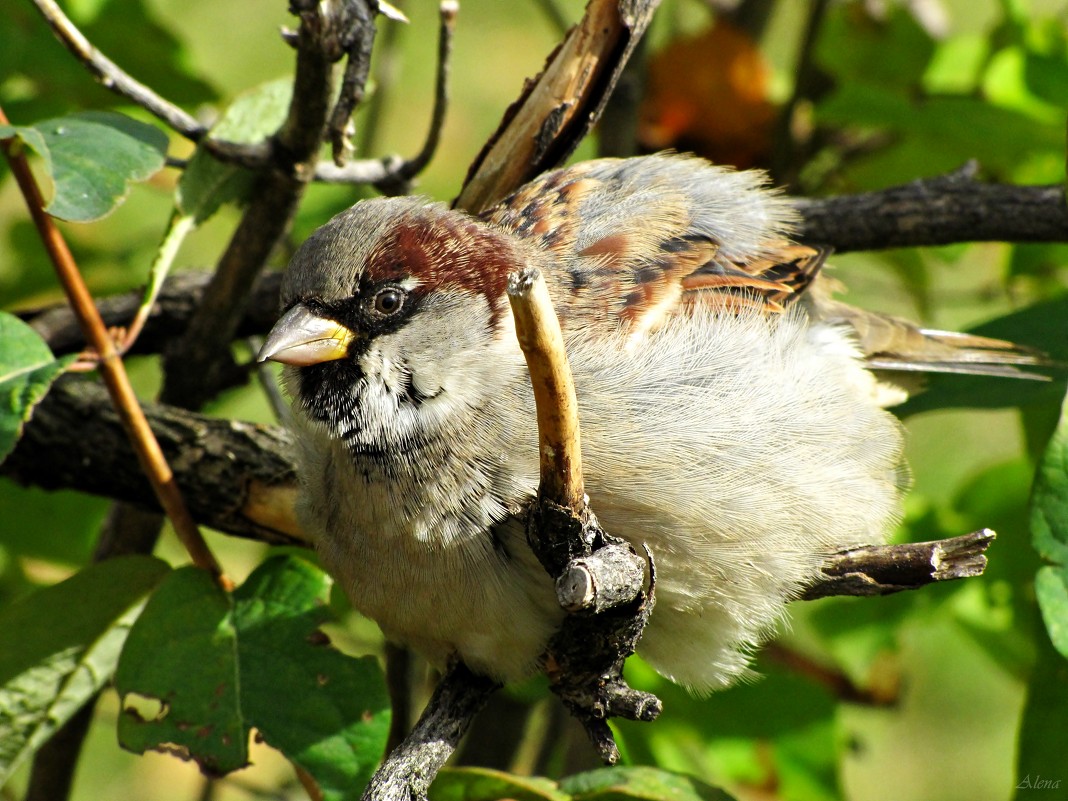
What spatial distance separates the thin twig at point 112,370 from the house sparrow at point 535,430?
257 mm

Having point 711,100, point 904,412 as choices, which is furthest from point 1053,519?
point 711,100

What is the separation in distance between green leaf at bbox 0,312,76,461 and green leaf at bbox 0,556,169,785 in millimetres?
459

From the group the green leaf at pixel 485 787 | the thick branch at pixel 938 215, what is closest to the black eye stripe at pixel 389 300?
the green leaf at pixel 485 787

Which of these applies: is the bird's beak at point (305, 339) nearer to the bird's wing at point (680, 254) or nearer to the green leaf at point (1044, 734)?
the bird's wing at point (680, 254)

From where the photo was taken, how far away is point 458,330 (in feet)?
7.66

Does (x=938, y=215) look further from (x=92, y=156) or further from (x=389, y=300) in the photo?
(x=92, y=156)

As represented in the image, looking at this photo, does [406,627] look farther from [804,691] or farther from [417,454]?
[804,691]

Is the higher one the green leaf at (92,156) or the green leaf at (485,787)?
the green leaf at (92,156)

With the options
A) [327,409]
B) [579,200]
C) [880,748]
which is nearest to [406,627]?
[327,409]

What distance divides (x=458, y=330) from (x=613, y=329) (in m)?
0.31

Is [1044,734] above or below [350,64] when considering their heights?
below

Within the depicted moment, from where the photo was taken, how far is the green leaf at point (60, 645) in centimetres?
226

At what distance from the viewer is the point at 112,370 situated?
87.8 inches

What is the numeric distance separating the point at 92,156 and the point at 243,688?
1.01 meters
